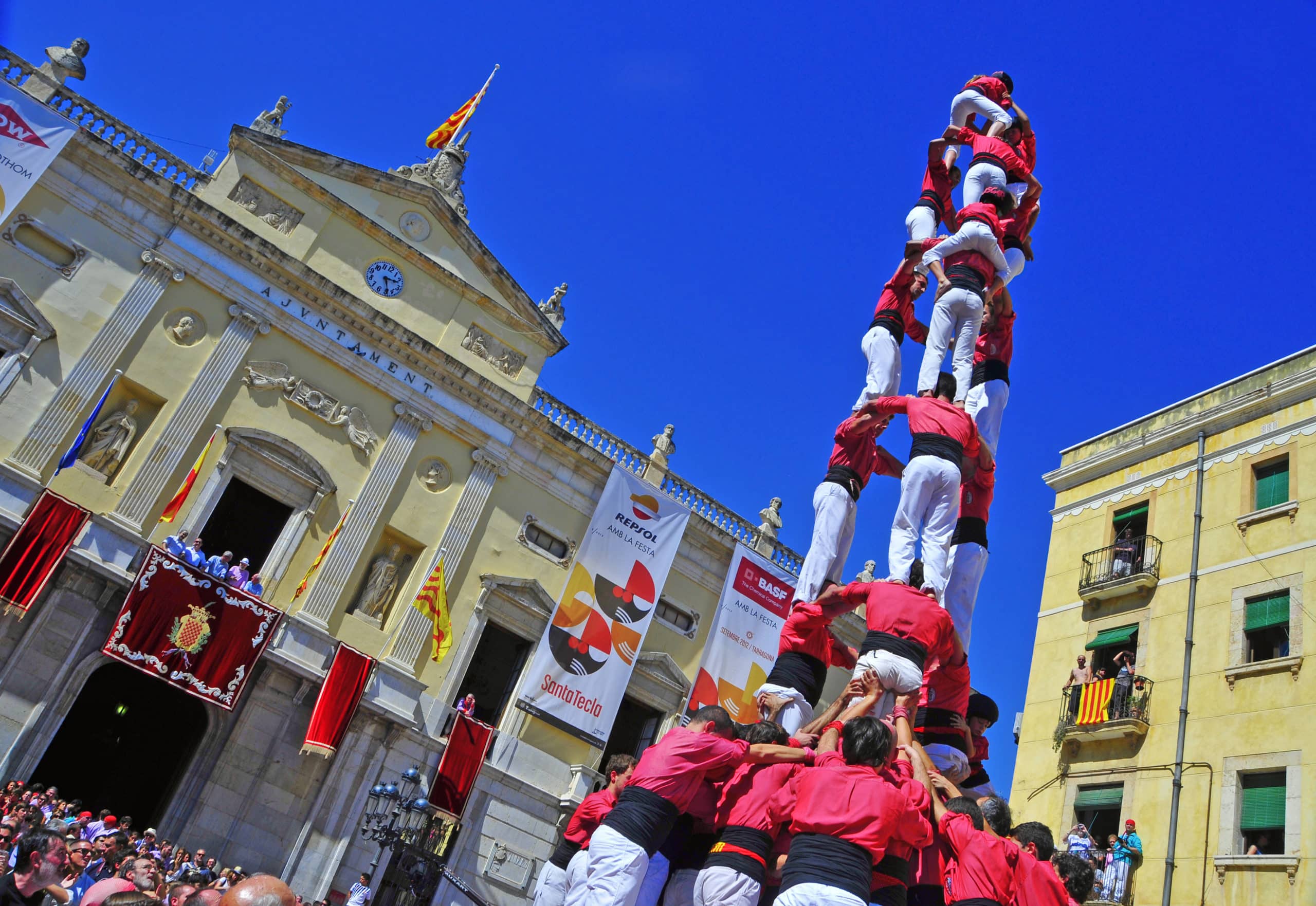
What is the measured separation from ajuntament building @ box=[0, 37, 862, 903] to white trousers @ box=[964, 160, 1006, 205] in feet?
43.8

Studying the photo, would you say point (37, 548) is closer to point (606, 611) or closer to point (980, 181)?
point (606, 611)

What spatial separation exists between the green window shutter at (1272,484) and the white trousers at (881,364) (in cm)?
993

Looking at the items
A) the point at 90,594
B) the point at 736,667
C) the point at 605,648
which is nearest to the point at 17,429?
the point at 90,594

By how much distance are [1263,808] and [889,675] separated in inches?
418

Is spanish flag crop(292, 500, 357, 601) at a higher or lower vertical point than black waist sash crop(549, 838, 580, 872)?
higher

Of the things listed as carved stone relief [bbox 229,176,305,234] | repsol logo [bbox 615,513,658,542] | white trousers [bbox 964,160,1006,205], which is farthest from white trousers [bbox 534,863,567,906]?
carved stone relief [bbox 229,176,305,234]

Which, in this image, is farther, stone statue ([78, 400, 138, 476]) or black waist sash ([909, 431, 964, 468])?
stone statue ([78, 400, 138, 476])

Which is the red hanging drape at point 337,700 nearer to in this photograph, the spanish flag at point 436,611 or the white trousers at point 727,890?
the spanish flag at point 436,611

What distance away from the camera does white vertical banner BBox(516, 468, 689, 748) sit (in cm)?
2070

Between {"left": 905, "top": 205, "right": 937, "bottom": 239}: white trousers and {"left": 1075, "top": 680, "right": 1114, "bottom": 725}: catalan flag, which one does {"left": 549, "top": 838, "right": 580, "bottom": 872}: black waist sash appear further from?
{"left": 1075, "top": 680, "right": 1114, "bottom": 725}: catalan flag

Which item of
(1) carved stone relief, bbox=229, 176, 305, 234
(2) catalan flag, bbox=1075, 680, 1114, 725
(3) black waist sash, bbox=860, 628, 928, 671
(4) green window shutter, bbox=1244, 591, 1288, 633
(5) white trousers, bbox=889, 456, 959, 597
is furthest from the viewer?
(1) carved stone relief, bbox=229, 176, 305, 234

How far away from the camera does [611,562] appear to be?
72.7 feet

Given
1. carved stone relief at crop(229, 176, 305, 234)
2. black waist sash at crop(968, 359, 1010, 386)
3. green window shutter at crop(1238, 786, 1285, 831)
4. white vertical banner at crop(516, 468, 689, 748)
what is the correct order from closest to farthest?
black waist sash at crop(968, 359, 1010, 386) → green window shutter at crop(1238, 786, 1285, 831) → white vertical banner at crop(516, 468, 689, 748) → carved stone relief at crop(229, 176, 305, 234)

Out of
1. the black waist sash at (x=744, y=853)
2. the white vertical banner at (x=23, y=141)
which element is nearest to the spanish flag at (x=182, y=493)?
the white vertical banner at (x=23, y=141)
